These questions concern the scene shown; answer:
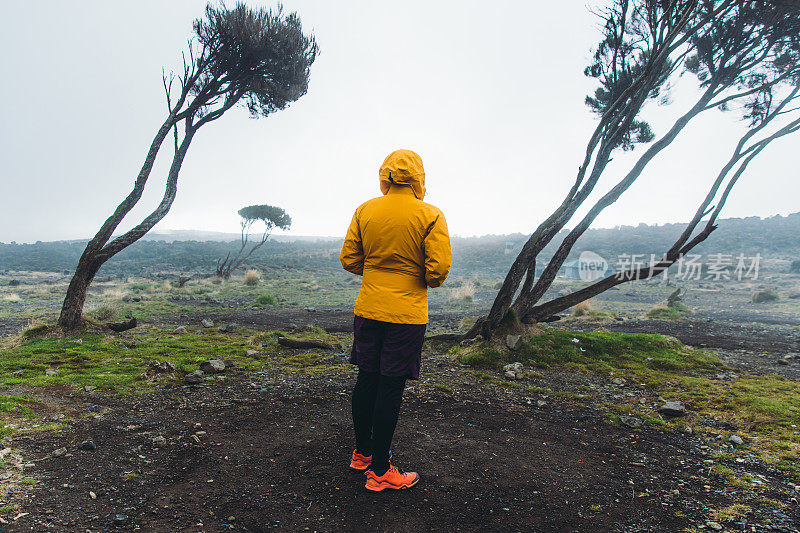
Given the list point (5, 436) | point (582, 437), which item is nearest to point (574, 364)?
point (582, 437)

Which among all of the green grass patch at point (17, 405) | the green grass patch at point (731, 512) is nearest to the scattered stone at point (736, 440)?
the green grass patch at point (731, 512)

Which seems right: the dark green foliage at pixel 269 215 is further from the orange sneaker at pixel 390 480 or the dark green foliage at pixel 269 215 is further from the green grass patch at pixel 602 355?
the orange sneaker at pixel 390 480

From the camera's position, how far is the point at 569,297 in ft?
26.1

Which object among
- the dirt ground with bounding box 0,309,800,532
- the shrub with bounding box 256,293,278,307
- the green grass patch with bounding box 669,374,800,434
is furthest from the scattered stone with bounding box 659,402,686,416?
the shrub with bounding box 256,293,278,307

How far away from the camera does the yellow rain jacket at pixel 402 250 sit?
2.82m

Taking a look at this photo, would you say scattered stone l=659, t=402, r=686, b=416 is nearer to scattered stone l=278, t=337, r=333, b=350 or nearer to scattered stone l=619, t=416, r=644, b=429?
scattered stone l=619, t=416, r=644, b=429

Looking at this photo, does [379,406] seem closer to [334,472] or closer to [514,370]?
[334,472]

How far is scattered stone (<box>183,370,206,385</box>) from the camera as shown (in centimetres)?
515

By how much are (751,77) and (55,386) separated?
1226 cm

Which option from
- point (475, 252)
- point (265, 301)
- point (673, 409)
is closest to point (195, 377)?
point (673, 409)

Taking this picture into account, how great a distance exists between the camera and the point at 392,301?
9.21 feet

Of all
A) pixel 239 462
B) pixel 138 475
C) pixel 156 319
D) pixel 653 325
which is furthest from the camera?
pixel 653 325

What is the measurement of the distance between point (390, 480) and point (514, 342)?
4.69m

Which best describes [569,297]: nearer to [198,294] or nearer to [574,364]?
[574,364]
